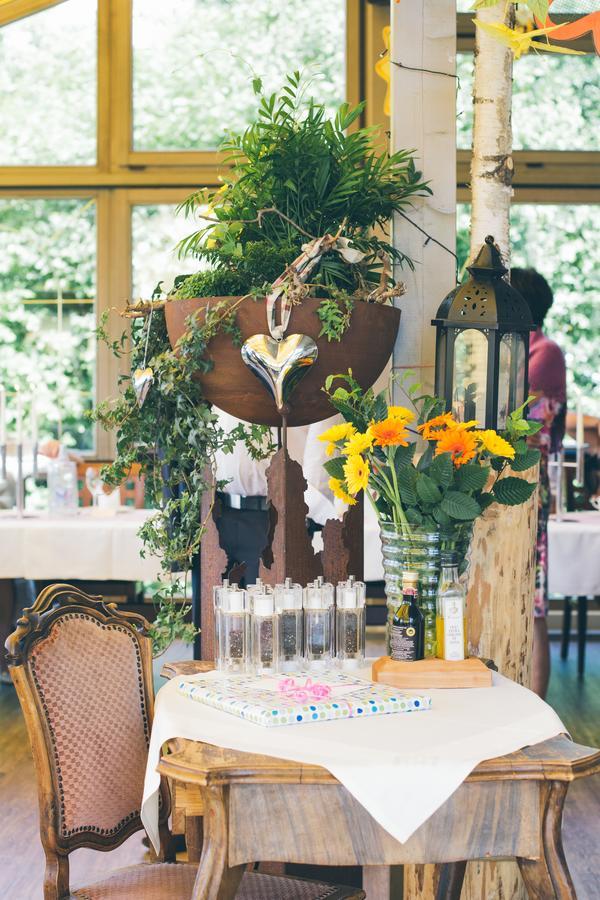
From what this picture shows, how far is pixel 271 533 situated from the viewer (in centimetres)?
204

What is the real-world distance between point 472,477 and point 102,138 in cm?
466

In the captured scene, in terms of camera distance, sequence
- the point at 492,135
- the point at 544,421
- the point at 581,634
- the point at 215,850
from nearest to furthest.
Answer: the point at 215,850 < the point at 492,135 < the point at 544,421 < the point at 581,634

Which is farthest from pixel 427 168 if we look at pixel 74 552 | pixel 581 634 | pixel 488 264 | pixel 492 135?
pixel 581 634

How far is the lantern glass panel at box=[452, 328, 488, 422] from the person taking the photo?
2018mm

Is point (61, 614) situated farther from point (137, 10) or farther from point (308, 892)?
point (137, 10)

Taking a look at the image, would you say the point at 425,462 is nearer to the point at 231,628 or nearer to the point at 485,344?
the point at 485,344

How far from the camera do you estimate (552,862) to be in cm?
143

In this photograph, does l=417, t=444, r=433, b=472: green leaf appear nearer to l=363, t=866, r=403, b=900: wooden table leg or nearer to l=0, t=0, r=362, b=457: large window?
l=363, t=866, r=403, b=900: wooden table leg

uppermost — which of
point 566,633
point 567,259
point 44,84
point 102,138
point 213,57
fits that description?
point 213,57

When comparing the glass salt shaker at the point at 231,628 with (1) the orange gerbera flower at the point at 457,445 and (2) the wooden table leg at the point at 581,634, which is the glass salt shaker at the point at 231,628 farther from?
(2) the wooden table leg at the point at 581,634

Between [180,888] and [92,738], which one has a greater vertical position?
[92,738]

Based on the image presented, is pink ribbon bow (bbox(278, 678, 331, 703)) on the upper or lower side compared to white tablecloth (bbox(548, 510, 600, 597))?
upper

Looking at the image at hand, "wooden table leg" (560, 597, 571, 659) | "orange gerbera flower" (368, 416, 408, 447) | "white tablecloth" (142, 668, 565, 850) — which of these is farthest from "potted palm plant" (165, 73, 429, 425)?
"wooden table leg" (560, 597, 571, 659)

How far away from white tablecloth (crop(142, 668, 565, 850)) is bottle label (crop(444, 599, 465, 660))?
8 cm
